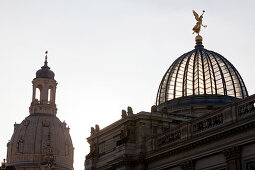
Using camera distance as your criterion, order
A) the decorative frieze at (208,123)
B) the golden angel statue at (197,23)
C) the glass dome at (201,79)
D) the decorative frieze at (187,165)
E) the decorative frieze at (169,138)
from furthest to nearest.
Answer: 1. the golden angel statue at (197,23)
2. the glass dome at (201,79)
3. the decorative frieze at (169,138)
4. the decorative frieze at (187,165)
5. the decorative frieze at (208,123)

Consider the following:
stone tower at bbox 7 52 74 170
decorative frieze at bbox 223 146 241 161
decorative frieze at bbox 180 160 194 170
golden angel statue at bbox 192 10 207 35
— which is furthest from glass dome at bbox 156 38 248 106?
Answer: stone tower at bbox 7 52 74 170

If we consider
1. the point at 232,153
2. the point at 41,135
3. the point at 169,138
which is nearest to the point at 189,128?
the point at 169,138

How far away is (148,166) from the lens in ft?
131

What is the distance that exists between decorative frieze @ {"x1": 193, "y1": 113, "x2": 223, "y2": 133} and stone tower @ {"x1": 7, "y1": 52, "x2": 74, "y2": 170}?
63617mm

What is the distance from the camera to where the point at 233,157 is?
101 feet

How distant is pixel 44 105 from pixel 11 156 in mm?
11980

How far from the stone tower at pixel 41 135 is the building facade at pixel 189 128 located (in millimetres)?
48542

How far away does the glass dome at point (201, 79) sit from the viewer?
171 ft

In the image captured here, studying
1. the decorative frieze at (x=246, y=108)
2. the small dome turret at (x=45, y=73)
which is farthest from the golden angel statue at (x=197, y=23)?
the small dome turret at (x=45, y=73)

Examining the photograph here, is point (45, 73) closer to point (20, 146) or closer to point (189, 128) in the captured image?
point (20, 146)

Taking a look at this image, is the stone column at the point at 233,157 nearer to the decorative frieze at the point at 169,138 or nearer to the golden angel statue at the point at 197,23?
the decorative frieze at the point at 169,138

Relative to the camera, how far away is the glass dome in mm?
52031

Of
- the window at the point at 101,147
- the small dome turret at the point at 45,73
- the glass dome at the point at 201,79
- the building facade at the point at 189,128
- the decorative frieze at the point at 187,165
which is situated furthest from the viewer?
the small dome turret at the point at 45,73

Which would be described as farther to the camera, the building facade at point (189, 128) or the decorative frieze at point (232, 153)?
the building facade at point (189, 128)
